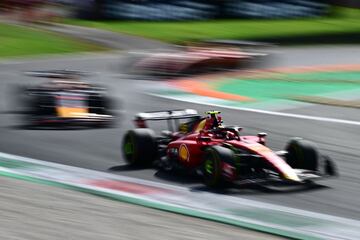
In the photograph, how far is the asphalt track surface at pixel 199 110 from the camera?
829cm

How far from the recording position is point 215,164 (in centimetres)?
848

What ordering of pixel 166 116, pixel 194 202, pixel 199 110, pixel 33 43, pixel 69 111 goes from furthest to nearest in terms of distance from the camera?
pixel 33 43, pixel 199 110, pixel 69 111, pixel 166 116, pixel 194 202

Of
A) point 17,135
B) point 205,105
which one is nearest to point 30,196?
point 17,135

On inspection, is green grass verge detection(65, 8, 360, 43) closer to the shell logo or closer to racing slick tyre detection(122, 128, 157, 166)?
racing slick tyre detection(122, 128, 157, 166)

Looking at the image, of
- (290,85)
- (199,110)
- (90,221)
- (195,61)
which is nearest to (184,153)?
(90,221)

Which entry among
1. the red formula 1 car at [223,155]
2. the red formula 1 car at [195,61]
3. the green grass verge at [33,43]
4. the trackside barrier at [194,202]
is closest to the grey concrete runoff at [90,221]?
the trackside barrier at [194,202]

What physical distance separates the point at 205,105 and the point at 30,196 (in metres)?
7.82

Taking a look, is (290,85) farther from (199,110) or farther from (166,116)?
(166,116)

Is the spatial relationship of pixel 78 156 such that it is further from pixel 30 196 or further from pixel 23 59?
pixel 23 59

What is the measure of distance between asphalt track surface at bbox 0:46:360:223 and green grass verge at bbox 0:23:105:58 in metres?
5.92

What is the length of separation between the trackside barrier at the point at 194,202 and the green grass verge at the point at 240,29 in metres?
18.8

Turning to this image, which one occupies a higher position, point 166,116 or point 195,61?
point 166,116

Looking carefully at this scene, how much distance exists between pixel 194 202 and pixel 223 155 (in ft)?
2.37

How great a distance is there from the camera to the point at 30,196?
785 centimetres
